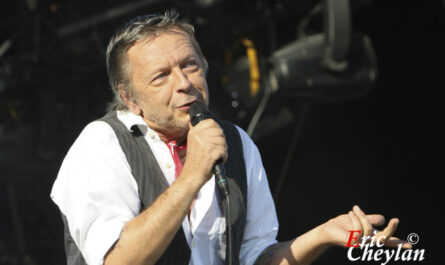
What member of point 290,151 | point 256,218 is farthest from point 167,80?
point 290,151

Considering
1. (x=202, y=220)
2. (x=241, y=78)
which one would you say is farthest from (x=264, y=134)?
(x=202, y=220)

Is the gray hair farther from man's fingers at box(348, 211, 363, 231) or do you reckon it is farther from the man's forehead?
man's fingers at box(348, 211, 363, 231)

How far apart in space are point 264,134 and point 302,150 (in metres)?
0.66

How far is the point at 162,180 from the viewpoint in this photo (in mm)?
1788

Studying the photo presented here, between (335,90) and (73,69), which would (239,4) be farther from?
(73,69)

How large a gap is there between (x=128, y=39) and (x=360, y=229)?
1.00m

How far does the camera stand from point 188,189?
5.15 feet

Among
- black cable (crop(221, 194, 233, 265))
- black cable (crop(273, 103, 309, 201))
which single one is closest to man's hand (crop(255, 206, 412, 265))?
black cable (crop(221, 194, 233, 265))

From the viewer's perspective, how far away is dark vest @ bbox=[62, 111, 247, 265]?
5.72 ft

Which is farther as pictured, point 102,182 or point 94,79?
point 94,79

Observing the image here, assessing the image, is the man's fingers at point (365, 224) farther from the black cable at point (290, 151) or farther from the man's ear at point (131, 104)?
the black cable at point (290, 151)

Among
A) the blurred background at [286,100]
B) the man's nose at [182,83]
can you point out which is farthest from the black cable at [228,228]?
the blurred background at [286,100]

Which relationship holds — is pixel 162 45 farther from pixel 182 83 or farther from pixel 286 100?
pixel 286 100

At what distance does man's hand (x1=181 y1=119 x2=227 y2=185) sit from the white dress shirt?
0.24m
